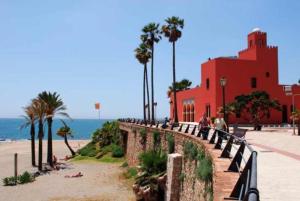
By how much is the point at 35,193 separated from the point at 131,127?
14618 mm

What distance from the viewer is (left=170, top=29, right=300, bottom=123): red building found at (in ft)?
158

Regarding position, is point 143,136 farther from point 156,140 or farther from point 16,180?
point 16,180

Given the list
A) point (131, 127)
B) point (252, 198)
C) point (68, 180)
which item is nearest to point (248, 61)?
point (131, 127)

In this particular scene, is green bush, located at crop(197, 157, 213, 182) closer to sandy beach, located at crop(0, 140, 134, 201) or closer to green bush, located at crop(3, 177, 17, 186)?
sandy beach, located at crop(0, 140, 134, 201)

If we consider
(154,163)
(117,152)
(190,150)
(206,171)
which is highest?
(190,150)

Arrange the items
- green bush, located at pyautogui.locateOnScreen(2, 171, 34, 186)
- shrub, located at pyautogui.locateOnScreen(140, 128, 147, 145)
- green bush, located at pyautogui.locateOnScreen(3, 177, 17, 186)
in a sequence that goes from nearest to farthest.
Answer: shrub, located at pyautogui.locateOnScreen(140, 128, 147, 145)
green bush, located at pyautogui.locateOnScreen(3, 177, 17, 186)
green bush, located at pyautogui.locateOnScreen(2, 171, 34, 186)

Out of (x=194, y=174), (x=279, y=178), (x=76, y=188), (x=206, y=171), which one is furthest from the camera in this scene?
Answer: (x=76, y=188)

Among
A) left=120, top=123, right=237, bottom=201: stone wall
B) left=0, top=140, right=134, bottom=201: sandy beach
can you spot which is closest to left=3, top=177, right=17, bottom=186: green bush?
left=0, top=140, right=134, bottom=201: sandy beach

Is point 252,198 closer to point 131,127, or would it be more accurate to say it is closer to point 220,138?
point 220,138

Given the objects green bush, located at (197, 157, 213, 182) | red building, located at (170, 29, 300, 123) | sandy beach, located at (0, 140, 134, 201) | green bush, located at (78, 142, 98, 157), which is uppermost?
red building, located at (170, 29, 300, 123)

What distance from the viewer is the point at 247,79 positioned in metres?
49.2

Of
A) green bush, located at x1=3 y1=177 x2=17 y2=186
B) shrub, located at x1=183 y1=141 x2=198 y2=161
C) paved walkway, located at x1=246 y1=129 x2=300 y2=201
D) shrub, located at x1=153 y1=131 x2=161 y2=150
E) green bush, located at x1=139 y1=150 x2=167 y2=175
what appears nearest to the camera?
paved walkway, located at x1=246 y1=129 x2=300 y2=201

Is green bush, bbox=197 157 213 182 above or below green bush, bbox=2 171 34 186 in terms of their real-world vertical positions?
above

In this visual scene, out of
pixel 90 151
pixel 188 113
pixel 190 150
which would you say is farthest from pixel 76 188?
pixel 188 113
